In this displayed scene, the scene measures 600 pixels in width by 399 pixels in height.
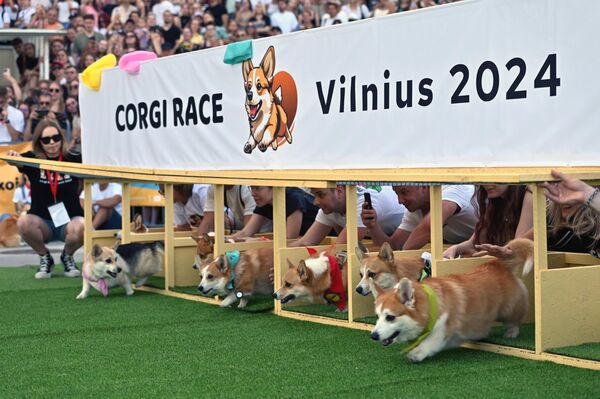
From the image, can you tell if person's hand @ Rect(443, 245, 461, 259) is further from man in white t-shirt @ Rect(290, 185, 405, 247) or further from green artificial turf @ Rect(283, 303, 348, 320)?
man in white t-shirt @ Rect(290, 185, 405, 247)

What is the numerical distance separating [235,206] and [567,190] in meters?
5.00

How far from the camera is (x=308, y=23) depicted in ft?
55.7

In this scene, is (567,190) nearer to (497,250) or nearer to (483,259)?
(497,250)

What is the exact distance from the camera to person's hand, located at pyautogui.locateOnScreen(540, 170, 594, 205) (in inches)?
185

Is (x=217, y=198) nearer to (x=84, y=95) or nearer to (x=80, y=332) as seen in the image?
(x=80, y=332)

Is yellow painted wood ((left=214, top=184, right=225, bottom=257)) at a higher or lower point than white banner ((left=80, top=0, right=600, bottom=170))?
lower

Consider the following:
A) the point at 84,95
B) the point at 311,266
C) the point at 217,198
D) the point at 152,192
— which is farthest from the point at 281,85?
the point at 152,192

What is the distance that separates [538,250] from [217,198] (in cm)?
332

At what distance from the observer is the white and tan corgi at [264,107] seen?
25.0 ft

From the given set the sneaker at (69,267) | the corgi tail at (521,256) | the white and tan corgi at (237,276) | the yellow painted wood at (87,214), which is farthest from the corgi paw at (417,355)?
the sneaker at (69,267)

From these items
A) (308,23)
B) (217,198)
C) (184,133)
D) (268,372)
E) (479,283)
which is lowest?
(268,372)

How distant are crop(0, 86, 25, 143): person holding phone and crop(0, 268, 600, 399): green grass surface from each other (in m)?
8.81

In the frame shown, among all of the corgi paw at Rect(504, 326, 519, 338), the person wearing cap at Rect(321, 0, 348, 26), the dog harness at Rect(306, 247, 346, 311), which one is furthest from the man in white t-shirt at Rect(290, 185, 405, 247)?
the person wearing cap at Rect(321, 0, 348, 26)

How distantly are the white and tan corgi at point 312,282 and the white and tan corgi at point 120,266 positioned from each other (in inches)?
82.5
